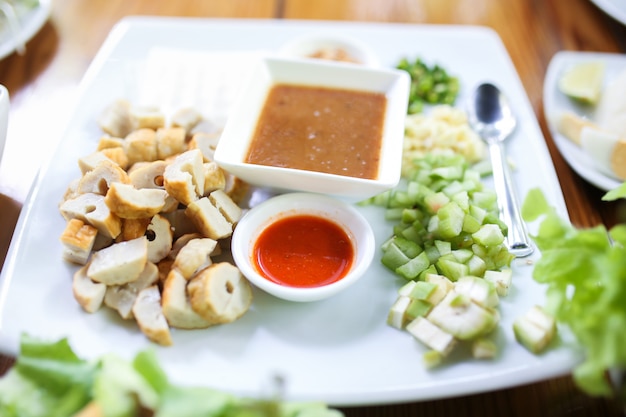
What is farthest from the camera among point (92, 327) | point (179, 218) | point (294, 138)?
point (294, 138)

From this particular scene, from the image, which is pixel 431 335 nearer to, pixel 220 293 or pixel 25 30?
pixel 220 293

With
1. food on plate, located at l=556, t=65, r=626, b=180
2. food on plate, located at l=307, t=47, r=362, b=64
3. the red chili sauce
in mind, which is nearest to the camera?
the red chili sauce

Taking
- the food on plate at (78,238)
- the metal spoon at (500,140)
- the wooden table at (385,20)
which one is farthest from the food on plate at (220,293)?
the metal spoon at (500,140)

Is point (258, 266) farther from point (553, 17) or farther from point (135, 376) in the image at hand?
point (553, 17)

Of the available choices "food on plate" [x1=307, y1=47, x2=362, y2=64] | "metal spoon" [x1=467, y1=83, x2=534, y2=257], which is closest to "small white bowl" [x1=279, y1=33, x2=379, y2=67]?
"food on plate" [x1=307, y1=47, x2=362, y2=64]

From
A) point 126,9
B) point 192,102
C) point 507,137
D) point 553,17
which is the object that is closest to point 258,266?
point 192,102

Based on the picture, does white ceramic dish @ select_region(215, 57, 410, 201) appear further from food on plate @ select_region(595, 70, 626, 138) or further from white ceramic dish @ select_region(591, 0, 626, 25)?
white ceramic dish @ select_region(591, 0, 626, 25)

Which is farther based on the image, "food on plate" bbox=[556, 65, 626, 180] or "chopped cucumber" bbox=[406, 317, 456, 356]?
"food on plate" bbox=[556, 65, 626, 180]
